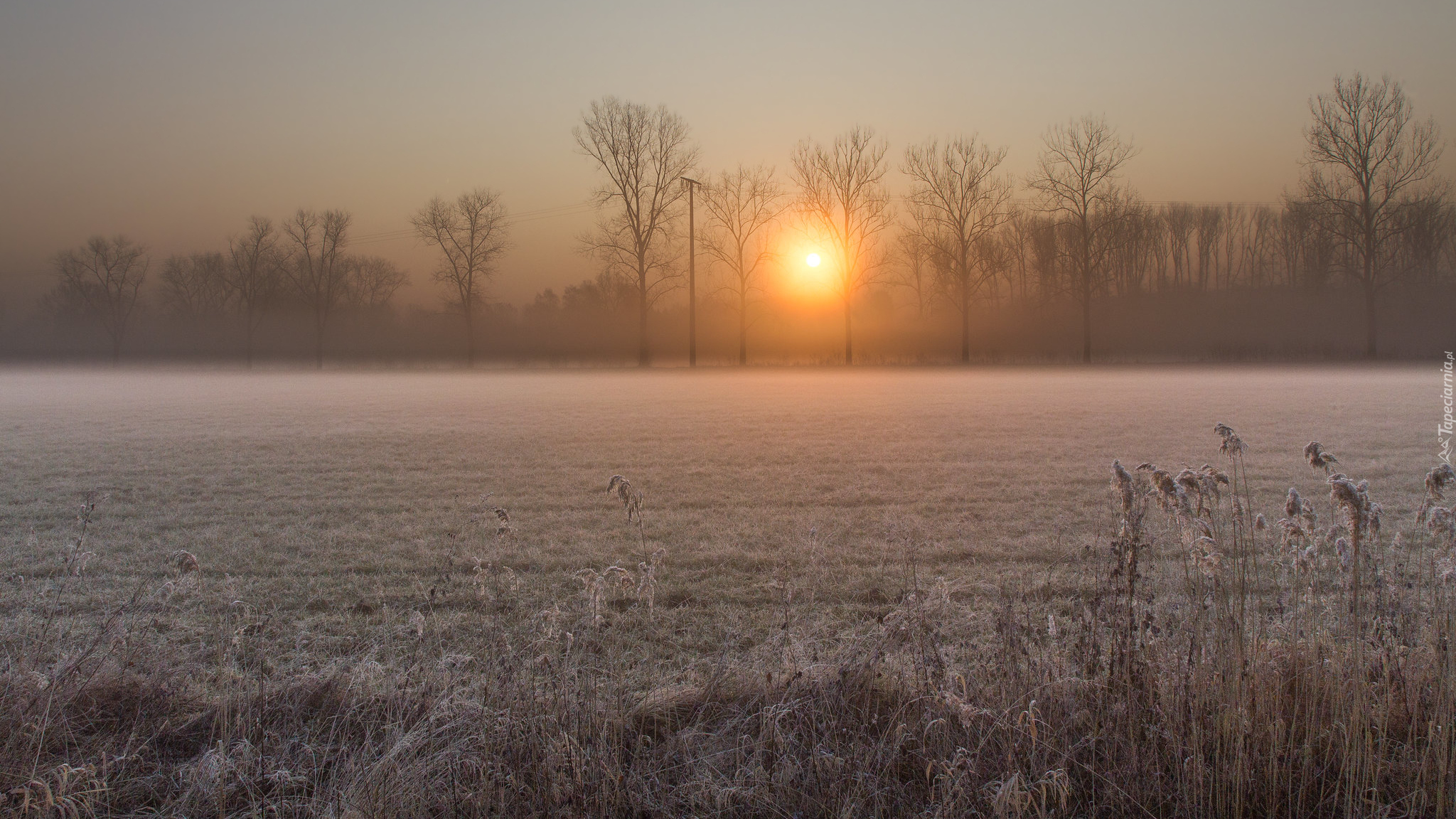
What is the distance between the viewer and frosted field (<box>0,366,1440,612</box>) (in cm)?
563

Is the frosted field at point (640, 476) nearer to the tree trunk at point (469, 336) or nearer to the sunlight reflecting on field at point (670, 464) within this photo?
the sunlight reflecting on field at point (670, 464)

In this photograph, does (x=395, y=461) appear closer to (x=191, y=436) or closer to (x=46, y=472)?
(x=46, y=472)

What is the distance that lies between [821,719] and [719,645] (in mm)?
1077

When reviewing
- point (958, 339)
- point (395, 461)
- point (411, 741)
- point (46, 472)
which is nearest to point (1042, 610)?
A: point (411, 741)

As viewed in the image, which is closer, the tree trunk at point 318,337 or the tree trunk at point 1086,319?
the tree trunk at point 1086,319

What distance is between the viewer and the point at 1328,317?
55812 millimetres

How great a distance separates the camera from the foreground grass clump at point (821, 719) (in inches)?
95.8

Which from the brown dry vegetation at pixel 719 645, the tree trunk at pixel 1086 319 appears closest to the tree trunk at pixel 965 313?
the tree trunk at pixel 1086 319

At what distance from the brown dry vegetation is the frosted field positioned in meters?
0.07

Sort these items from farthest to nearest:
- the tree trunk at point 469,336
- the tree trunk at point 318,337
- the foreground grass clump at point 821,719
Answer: the tree trunk at point 318,337, the tree trunk at point 469,336, the foreground grass clump at point 821,719

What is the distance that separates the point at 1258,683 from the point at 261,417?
18.1 metres

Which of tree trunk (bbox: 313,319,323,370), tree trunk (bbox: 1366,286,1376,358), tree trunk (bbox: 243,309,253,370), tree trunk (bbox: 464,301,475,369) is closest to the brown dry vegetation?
tree trunk (bbox: 1366,286,1376,358)

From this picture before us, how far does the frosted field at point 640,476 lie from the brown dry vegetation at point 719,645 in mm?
70

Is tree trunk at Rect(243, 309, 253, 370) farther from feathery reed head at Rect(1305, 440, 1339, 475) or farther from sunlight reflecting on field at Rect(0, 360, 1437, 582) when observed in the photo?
feathery reed head at Rect(1305, 440, 1339, 475)
